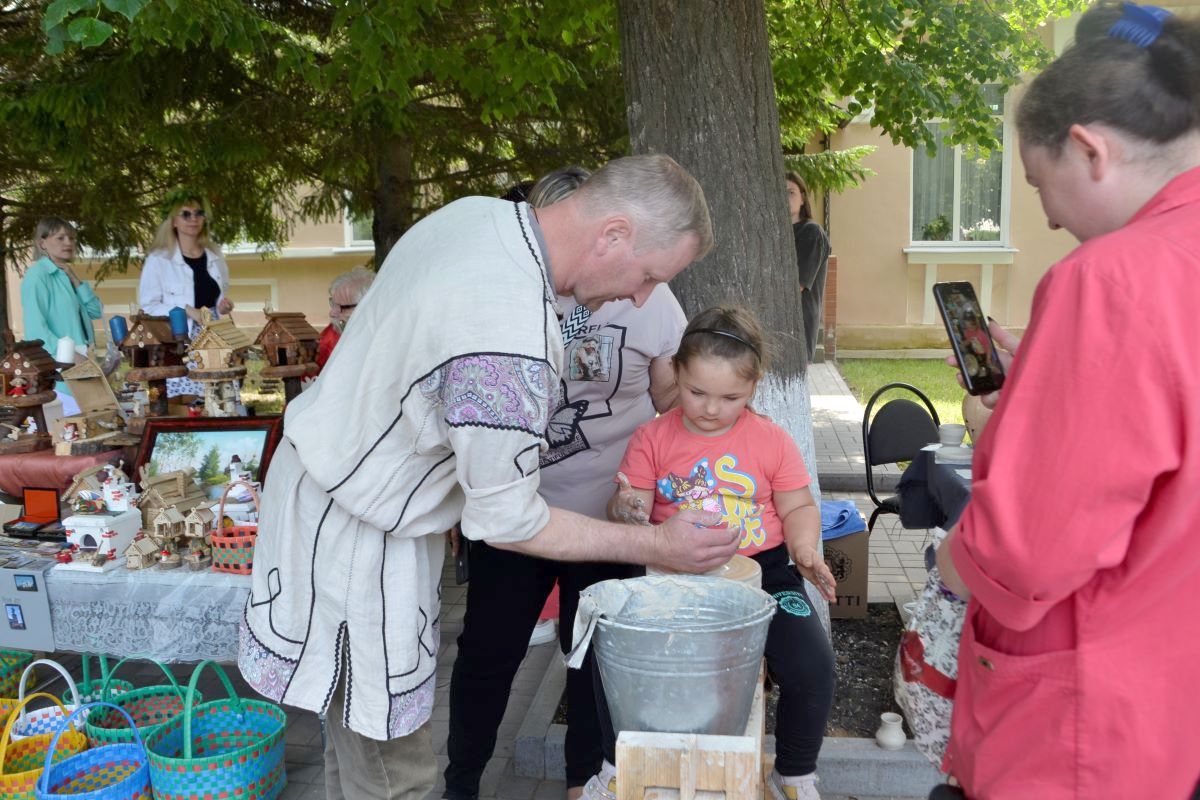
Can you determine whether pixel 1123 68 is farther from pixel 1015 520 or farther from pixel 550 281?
pixel 550 281

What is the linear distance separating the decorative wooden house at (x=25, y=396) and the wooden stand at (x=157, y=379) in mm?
550

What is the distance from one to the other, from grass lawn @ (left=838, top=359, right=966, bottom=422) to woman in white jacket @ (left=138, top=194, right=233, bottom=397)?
20.9ft

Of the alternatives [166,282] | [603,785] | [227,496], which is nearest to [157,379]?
[227,496]

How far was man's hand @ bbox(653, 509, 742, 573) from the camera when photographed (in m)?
1.85

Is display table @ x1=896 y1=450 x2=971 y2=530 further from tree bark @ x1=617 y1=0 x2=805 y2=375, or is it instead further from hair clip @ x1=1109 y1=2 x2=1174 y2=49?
hair clip @ x1=1109 y1=2 x2=1174 y2=49

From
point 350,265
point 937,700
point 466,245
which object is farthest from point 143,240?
point 937,700

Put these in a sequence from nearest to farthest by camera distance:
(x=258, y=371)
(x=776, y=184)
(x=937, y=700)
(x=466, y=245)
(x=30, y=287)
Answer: (x=937, y=700) < (x=466, y=245) < (x=776, y=184) < (x=258, y=371) < (x=30, y=287)

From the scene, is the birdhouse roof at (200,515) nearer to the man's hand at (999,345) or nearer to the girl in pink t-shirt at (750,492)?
the girl in pink t-shirt at (750,492)

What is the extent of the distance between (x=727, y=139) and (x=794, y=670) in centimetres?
180

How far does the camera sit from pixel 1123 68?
112cm

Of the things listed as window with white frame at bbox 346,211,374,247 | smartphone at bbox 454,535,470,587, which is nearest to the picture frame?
smartphone at bbox 454,535,470,587

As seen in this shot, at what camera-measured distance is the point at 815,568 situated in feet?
7.71

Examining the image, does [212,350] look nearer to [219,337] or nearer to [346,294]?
[219,337]

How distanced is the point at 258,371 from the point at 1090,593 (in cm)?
343
